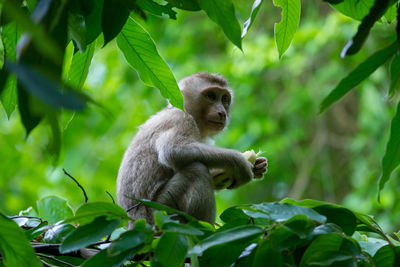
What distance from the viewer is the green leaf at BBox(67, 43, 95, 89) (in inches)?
90.9

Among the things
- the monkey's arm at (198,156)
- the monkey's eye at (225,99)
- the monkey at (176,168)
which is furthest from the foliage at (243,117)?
the monkey's eye at (225,99)

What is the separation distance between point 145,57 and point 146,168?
2.09 m

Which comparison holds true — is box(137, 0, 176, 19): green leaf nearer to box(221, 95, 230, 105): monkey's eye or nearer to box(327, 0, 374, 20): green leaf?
box(327, 0, 374, 20): green leaf

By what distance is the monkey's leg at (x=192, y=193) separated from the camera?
399 cm

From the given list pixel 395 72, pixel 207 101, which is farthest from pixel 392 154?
pixel 207 101

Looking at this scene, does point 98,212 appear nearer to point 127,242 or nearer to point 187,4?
point 127,242

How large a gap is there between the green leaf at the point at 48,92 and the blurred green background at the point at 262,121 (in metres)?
8.82

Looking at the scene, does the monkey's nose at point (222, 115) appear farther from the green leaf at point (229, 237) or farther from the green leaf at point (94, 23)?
the green leaf at point (229, 237)

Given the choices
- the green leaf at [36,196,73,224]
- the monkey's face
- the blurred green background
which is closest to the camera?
the green leaf at [36,196,73,224]

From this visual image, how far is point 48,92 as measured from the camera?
2.89 ft

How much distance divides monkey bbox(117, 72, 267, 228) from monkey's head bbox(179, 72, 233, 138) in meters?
0.42

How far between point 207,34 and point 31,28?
13.0m

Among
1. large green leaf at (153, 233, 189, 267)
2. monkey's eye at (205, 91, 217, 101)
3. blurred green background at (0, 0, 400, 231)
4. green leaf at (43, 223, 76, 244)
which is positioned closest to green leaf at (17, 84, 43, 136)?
large green leaf at (153, 233, 189, 267)

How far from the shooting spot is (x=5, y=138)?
10.0m
